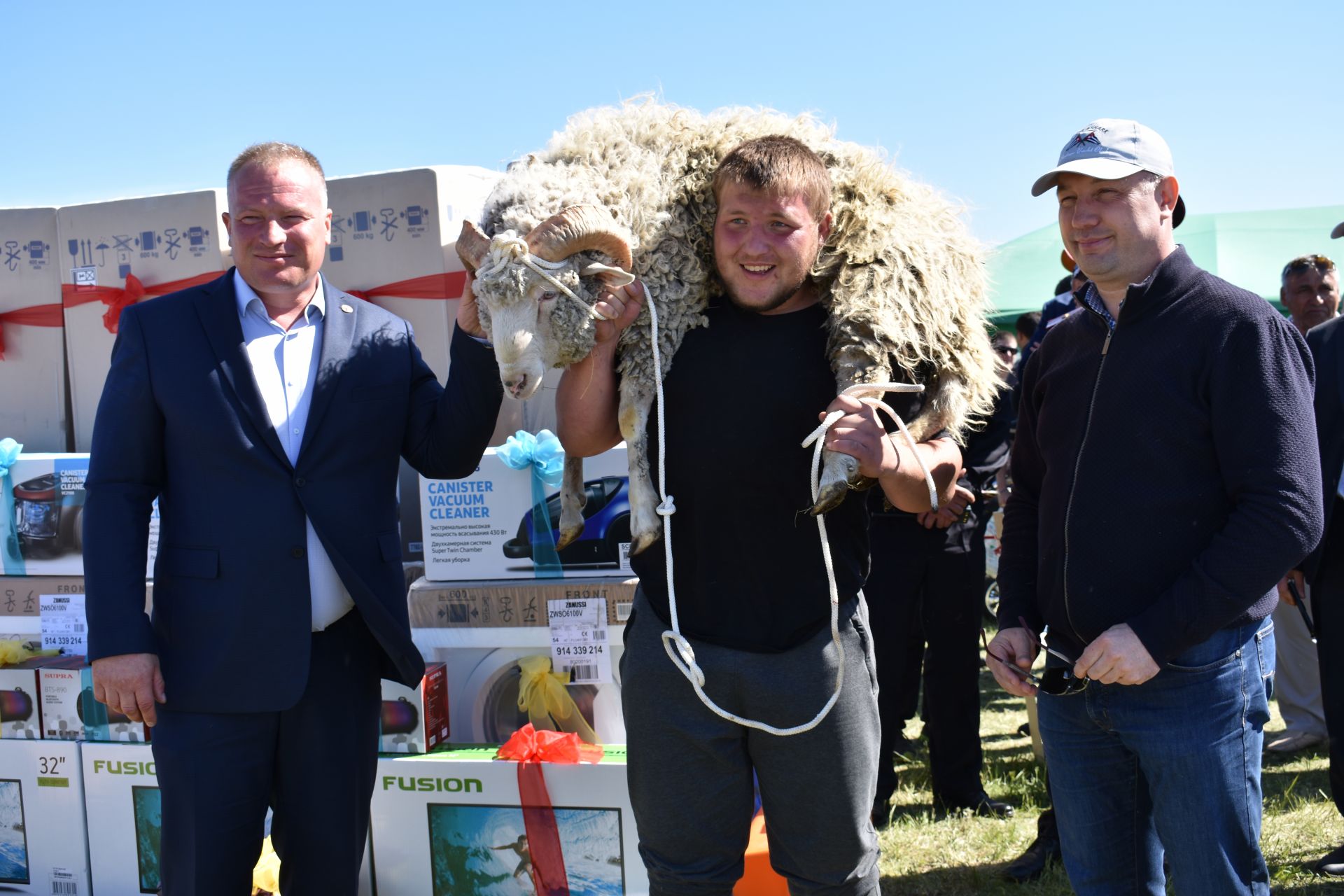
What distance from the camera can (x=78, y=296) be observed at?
11.7 feet

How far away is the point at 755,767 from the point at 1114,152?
4.70 feet

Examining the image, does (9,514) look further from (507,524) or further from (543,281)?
(543,281)

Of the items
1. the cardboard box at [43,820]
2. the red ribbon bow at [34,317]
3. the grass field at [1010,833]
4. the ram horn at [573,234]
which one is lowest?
the grass field at [1010,833]

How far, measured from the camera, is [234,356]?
2.17m

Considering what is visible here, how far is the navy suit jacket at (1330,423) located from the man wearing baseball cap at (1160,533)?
1440 mm

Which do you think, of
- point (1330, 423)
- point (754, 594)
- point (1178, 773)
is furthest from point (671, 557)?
point (1330, 423)

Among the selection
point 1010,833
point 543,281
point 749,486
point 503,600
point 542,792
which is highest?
point 543,281

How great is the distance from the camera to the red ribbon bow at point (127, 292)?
11.3 feet

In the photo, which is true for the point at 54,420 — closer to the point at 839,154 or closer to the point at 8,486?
the point at 8,486

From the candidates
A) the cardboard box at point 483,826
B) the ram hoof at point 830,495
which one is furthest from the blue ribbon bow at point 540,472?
the ram hoof at point 830,495

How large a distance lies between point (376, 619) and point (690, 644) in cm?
77

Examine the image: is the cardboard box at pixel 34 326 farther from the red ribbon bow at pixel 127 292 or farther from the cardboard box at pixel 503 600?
the cardboard box at pixel 503 600

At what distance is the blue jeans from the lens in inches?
71.1

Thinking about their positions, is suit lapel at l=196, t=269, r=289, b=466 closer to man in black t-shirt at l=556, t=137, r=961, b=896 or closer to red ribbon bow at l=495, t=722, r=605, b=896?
man in black t-shirt at l=556, t=137, r=961, b=896
